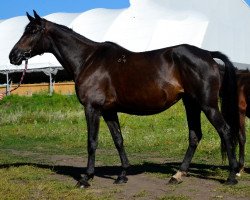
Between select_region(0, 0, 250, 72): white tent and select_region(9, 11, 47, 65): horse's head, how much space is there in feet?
102

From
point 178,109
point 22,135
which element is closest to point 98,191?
point 22,135

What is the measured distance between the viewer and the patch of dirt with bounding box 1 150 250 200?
22.6 ft

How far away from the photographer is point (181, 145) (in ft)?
41.3

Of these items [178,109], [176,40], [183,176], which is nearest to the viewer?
[183,176]

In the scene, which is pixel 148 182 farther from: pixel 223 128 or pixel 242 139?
pixel 242 139

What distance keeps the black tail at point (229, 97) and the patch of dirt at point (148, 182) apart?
0.81 metres

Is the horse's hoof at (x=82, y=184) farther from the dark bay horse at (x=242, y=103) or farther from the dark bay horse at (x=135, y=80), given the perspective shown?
the dark bay horse at (x=242, y=103)

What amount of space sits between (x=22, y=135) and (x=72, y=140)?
2.15 meters

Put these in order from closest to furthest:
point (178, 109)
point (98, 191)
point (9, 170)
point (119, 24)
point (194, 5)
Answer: point (98, 191) < point (9, 170) < point (178, 109) < point (119, 24) < point (194, 5)

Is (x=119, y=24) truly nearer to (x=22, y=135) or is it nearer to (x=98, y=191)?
(x=22, y=135)

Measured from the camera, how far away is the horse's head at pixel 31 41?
8.26 metres

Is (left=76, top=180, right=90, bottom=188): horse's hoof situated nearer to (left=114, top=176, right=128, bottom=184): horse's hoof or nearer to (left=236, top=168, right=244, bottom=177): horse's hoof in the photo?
(left=114, top=176, right=128, bottom=184): horse's hoof

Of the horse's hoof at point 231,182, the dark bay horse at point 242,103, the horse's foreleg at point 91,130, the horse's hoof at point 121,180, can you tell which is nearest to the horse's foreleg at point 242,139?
the dark bay horse at point 242,103

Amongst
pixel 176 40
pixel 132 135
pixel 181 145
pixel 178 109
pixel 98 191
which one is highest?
pixel 98 191
